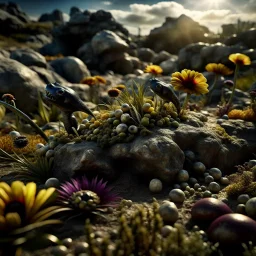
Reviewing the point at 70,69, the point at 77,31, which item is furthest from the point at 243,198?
the point at 77,31

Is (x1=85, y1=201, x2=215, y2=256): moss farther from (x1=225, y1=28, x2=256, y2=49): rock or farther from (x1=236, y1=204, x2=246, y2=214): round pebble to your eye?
(x1=225, y1=28, x2=256, y2=49): rock

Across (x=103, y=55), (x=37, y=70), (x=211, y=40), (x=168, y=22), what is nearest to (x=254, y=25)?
(x=211, y=40)

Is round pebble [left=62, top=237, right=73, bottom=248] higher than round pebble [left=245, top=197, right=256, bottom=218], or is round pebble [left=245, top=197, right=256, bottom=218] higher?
round pebble [left=62, top=237, right=73, bottom=248]

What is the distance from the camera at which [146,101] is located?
4555 mm

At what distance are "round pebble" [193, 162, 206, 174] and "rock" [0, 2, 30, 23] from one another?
5164 cm

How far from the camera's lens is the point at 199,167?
402 cm

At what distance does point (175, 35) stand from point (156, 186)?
27.2 m

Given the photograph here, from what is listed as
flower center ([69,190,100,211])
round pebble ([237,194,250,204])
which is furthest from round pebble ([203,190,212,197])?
flower center ([69,190,100,211])

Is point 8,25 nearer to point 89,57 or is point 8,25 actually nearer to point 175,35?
point 175,35

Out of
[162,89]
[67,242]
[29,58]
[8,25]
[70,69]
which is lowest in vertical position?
[8,25]

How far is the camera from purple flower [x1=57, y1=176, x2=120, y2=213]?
2.95 metres

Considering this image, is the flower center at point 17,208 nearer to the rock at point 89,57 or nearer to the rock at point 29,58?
the rock at point 29,58

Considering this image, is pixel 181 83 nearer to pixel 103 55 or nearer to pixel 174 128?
pixel 174 128

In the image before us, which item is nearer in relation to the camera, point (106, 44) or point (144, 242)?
point (144, 242)
